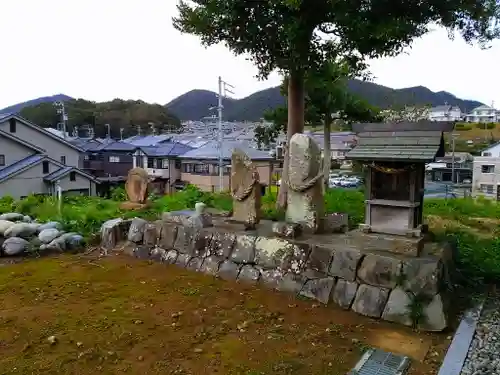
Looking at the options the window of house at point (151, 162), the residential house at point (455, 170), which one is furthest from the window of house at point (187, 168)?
the residential house at point (455, 170)

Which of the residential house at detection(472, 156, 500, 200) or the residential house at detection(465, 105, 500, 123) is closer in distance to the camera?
the residential house at detection(472, 156, 500, 200)

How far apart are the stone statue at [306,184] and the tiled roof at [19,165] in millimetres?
20625

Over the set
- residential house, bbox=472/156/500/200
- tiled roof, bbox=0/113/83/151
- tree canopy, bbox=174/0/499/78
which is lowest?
residential house, bbox=472/156/500/200

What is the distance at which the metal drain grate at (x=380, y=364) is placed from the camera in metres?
4.27

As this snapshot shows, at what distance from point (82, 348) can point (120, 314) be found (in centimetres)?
96

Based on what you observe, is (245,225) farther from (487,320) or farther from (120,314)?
(487,320)

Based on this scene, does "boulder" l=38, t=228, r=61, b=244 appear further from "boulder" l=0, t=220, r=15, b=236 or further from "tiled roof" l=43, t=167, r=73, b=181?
"tiled roof" l=43, t=167, r=73, b=181

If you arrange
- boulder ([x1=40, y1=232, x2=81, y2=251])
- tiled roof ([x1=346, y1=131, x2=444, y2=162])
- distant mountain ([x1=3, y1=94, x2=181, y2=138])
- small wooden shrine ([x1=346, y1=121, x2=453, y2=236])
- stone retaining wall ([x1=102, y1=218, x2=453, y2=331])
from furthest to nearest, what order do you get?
distant mountain ([x1=3, y1=94, x2=181, y2=138]) → boulder ([x1=40, y1=232, x2=81, y2=251]) → small wooden shrine ([x1=346, y1=121, x2=453, y2=236]) → tiled roof ([x1=346, y1=131, x2=444, y2=162]) → stone retaining wall ([x1=102, y1=218, x2=453, y2=331])

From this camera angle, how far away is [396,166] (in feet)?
21.8

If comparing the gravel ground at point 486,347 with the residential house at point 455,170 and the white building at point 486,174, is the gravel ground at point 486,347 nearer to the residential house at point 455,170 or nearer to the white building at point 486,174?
the white building at point 486,174

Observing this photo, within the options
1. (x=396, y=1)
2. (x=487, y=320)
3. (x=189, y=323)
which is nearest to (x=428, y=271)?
(x=487, y=320)

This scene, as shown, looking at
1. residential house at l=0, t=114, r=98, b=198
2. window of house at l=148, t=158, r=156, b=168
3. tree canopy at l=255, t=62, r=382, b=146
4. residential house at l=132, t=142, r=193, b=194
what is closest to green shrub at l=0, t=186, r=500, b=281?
tree canopy at l=255, t=62, r=382, b=146

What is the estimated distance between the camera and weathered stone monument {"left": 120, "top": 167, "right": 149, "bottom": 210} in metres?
11.8

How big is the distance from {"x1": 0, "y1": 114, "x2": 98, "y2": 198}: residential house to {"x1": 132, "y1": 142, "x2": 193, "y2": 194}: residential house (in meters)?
6.21
